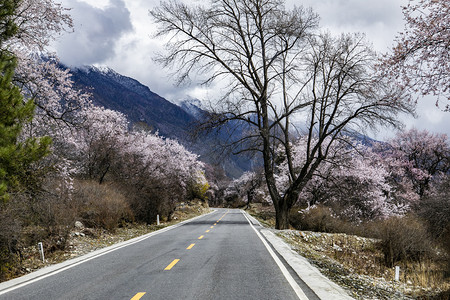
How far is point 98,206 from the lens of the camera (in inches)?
728

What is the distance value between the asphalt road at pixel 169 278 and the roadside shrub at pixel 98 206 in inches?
311

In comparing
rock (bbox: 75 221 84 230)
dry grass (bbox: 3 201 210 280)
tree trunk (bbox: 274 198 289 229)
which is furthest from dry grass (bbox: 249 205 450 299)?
rock (bbox: 75 221 84 230)

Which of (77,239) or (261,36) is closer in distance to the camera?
(77,239)

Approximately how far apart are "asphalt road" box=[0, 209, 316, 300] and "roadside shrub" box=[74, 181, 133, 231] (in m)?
7.89

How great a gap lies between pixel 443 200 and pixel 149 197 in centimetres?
2042

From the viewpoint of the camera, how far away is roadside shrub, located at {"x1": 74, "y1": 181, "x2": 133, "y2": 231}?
17.7 metres

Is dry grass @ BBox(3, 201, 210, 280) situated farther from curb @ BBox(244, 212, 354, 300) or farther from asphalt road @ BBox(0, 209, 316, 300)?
curb @ BBox(244, 212, 354, 300)

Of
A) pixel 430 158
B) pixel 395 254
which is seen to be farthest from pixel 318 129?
pixel 430 158

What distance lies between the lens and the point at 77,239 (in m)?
14.3

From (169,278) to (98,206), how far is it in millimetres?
13105

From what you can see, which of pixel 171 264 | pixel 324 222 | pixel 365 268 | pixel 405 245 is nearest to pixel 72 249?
pixel 171 264

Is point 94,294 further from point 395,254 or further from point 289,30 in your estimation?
point 289,30

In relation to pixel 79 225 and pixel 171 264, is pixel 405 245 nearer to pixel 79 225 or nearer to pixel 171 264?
pixel 171 264

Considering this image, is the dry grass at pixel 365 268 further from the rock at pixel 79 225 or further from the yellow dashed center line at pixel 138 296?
the rock at pixel 79 225
